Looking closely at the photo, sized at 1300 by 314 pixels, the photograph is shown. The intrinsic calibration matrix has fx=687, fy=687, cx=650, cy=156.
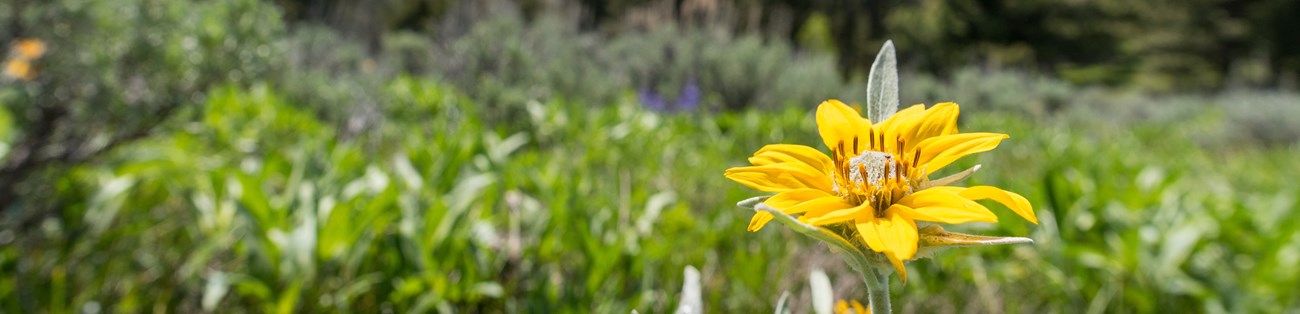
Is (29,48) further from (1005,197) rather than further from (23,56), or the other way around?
(1005,197)

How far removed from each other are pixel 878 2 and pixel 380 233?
69.4ft

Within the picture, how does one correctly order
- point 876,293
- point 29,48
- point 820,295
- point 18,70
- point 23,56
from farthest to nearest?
point 18,70, point 29,48, point 23,56, point 820,295, point 876,293

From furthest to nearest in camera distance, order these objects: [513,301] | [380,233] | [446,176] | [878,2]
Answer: [878,2] < [446,176] < [380,233] < [513,301]

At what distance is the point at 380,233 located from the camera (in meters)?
1.60

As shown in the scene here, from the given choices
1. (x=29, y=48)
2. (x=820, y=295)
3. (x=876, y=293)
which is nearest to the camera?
(x=876, y=293)

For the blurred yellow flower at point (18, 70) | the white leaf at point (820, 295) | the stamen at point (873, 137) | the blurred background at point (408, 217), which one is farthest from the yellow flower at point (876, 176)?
the blurred yellow flower at point (18, 70)

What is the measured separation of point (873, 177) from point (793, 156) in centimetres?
5

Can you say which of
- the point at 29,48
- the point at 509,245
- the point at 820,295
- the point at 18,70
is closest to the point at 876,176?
the point at 820,295

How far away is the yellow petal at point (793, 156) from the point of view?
45 centimetres

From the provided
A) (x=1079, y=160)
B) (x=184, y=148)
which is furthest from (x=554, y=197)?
(x=1079, y=160)

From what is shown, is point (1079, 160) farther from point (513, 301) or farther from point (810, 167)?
point (810, 167)

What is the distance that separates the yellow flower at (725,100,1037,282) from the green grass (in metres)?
0.86

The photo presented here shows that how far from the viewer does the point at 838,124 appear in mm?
465

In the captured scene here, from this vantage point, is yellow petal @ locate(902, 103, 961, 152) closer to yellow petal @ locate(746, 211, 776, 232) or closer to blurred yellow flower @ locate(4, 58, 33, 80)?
yellow petal @ locate(746, 211, 776, 232)
